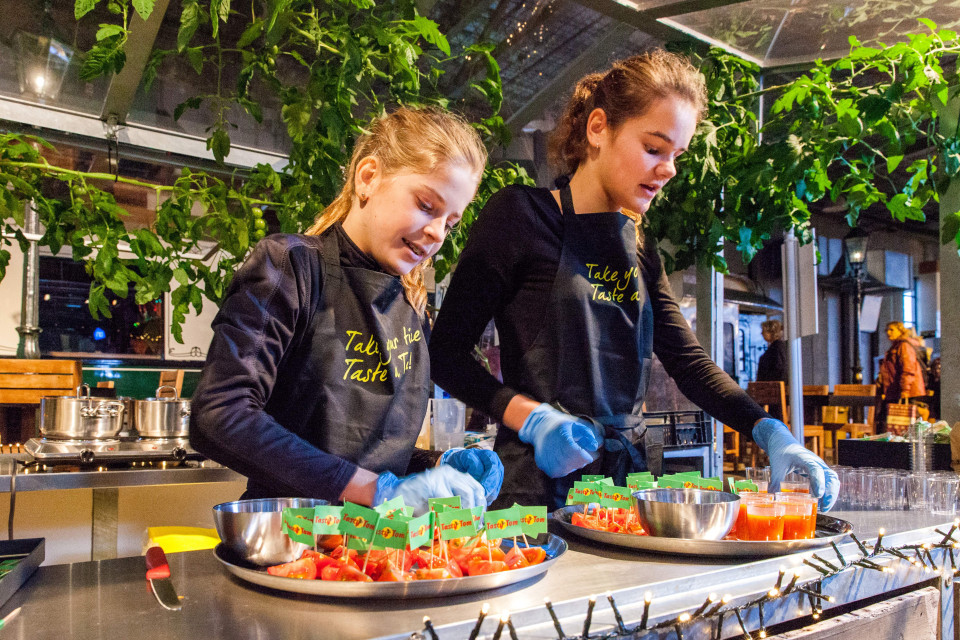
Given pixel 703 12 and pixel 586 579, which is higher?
pixel 703 12

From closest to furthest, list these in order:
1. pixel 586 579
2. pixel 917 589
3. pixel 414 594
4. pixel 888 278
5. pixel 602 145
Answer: pixel 414 594 → pixel 586 579 → pixel 917 589 → pixel 602 145 → pixel 888 278

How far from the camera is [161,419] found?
315 centimetres

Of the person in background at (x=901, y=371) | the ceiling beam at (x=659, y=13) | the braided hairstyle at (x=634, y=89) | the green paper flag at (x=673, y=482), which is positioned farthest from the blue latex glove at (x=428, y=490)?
the person in background at (x=901, y=371)

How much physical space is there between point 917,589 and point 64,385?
4.62m

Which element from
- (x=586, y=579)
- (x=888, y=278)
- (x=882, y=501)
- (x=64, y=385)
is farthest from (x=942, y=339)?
(x=888, y=278)

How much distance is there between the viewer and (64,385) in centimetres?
458

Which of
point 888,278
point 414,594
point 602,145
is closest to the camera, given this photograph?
point 414,594

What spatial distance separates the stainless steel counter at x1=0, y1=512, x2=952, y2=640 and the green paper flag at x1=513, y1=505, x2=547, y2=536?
0.21 ft

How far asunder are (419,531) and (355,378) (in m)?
0.56

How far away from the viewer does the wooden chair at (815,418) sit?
8.25 metres

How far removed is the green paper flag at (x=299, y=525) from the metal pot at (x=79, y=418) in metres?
2.45

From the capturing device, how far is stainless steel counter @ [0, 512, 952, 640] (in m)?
0.76

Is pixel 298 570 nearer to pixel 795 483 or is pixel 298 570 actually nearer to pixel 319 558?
pixel 319 558

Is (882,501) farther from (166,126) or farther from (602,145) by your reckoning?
(166,126)
